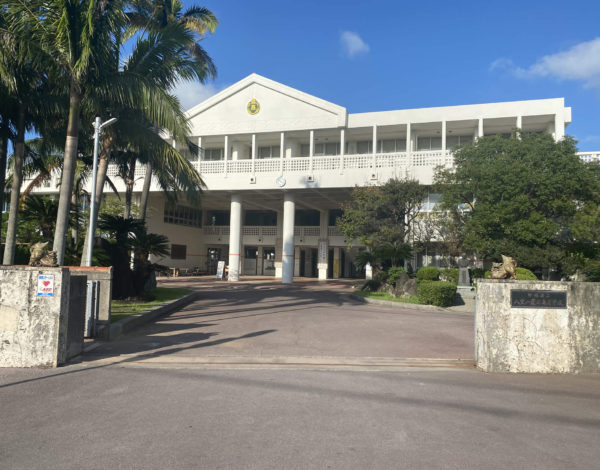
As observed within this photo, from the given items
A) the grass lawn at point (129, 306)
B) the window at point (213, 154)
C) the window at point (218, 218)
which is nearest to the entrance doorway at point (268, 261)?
the window at point (218, 218)

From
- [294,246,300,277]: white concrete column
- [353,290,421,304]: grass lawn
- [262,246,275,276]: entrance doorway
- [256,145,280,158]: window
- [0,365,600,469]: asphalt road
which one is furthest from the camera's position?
[262,246,275,276]: entrance doorway

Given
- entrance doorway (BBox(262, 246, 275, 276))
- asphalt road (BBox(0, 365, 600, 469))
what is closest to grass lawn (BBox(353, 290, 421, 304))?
asphalt road (BBox(0, 365, 600, 469))

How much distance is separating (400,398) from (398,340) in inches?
173

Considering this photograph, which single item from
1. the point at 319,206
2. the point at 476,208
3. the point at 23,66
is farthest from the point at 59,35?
the point at 319,206

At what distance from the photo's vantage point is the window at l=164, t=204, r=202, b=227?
123 feet

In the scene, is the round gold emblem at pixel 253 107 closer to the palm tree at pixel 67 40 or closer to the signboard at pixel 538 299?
the palm tree at pixel 67 40

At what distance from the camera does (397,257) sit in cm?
2153

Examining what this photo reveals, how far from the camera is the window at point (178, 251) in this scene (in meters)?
37.5

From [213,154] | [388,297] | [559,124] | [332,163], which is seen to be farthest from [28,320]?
[213,154]

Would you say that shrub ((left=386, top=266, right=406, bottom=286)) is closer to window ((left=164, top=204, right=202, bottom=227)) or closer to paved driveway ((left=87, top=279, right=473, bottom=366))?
paved driveway ((left=87, top=279, right=473, bottom=366))

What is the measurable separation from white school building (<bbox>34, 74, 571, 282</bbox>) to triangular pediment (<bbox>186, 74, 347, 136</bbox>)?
0.07 m

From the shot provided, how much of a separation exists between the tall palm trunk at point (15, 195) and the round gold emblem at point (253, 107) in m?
17.6

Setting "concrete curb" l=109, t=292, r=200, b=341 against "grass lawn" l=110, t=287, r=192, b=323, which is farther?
"grass lawn" l=110, t=287, r=192, b=323

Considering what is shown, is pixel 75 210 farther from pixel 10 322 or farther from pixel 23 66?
pixel 10 322
